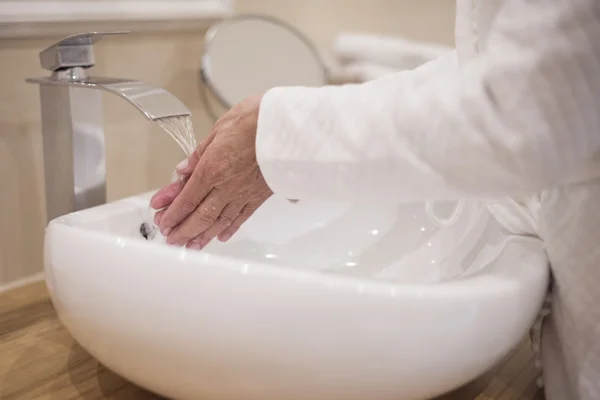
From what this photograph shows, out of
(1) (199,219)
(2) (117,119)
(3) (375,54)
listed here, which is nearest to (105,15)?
(2) (117,119)

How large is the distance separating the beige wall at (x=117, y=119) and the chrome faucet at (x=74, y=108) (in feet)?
0.23

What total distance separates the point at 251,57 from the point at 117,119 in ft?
0.82

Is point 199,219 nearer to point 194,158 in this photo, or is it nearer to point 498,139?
point 194,158

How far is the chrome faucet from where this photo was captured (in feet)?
1.68

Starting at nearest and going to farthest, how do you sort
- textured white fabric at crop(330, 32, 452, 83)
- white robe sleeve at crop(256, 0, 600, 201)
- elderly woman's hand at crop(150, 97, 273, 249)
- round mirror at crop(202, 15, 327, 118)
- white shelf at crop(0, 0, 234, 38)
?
white robe sleeve at crop(256, 0, 600, 201)
elderly woman's hand at crop(150, 97, 273, 249)
white shelf at crop(0, 0, 234, 38)
round mirror at crop(202, 15, 327, 118)
textured white fabric at crop(330, 32, 452, 83)

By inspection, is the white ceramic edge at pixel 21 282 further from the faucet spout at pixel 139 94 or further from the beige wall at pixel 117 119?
the faucet spout at pixel 139 94

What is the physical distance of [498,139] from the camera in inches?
13.5

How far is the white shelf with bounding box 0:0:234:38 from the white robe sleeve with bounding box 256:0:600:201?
342 millimetres

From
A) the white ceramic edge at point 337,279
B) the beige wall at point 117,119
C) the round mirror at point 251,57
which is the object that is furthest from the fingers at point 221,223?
the round mirror at point 251,57

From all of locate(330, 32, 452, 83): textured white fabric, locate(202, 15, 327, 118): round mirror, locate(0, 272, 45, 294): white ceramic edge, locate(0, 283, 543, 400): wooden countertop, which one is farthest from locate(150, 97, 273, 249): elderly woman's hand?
locate(330, 32, 452, 83): textured white fabric

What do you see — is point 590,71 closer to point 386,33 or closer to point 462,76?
point 462,76

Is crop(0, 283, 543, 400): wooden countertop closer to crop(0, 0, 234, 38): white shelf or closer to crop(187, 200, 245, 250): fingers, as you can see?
crop(187, 200, 245, 250): fingers

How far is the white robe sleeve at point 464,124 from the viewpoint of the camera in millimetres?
328

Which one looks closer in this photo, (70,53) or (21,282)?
(70,53)
